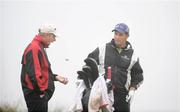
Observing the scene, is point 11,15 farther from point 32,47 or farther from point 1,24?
point 32,47

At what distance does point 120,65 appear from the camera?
6512 mm

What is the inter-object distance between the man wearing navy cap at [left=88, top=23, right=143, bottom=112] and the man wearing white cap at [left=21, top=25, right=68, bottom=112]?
61cm

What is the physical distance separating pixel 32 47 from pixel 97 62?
0.79m

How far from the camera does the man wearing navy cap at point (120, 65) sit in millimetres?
6488

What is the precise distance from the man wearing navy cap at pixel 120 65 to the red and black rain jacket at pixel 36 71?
2.05 feet

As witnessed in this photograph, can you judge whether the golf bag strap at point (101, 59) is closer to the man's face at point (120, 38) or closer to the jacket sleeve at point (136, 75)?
the man's face at point (120, 38)

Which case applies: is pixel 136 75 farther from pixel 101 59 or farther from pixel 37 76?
pixel 37 76

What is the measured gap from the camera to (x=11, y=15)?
907cm

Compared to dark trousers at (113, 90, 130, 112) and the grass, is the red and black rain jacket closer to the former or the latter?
dark trousers at (113, 90, 130, 112)

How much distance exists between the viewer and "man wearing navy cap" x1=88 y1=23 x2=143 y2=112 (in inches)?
255

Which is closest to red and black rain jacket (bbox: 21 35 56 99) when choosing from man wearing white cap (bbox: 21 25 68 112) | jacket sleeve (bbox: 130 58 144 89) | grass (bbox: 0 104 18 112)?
man wearing white cap (bbox: 21 25 68 112)

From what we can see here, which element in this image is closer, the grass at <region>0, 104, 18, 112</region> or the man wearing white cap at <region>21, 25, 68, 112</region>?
the man wearing white cap at <region>21, 25, 68, 112</region>

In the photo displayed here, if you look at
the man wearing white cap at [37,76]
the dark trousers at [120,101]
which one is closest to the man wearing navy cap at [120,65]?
the dark trousers at [120,101]

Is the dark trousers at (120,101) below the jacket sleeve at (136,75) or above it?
below
